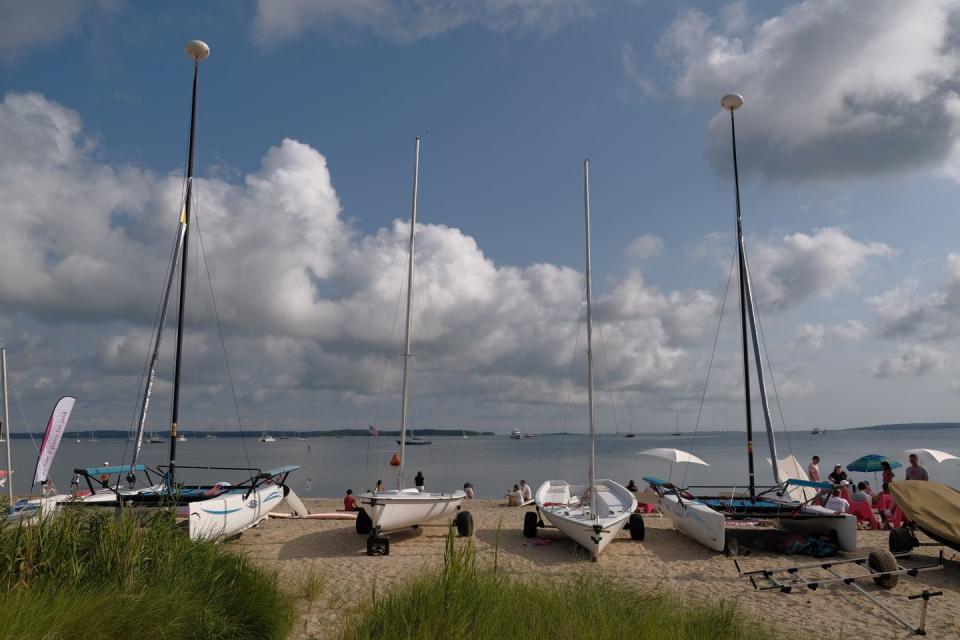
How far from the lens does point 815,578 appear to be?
37.8ft

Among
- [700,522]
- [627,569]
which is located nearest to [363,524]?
[627,569]

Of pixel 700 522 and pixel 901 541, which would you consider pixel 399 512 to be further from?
pixel 901 541

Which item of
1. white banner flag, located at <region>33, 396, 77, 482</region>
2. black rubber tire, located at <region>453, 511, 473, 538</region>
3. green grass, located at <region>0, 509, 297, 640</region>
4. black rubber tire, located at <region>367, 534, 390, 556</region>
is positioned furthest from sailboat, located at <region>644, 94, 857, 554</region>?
white banner flag, located at <region>33, 396, 77, 482</region>

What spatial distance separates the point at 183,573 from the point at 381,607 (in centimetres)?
244

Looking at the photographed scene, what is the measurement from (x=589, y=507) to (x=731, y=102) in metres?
12.8

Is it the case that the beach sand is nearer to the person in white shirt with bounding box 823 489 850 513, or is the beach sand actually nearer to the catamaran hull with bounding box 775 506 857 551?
the catamaran hull with bounding box 775 506 857 551

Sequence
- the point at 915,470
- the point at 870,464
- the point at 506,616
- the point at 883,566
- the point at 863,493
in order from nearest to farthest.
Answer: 1. the point at 506,616
2. the point at 883,566
3. the point at 915,470
4. the point at 863,493
5. the point at 870,464

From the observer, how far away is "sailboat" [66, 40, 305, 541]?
483 inches

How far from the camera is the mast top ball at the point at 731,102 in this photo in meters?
19.3

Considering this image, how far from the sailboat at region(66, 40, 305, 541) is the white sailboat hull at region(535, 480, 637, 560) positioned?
260 inches

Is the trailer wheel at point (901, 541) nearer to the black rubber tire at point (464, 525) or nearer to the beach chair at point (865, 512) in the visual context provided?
the beach chair at point (865, 512)

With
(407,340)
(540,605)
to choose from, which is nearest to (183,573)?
(540,605)

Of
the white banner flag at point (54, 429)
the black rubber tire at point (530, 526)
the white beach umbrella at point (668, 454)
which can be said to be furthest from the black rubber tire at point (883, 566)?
the white banner flag at point (54, 429)

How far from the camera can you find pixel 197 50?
59.3 feet
